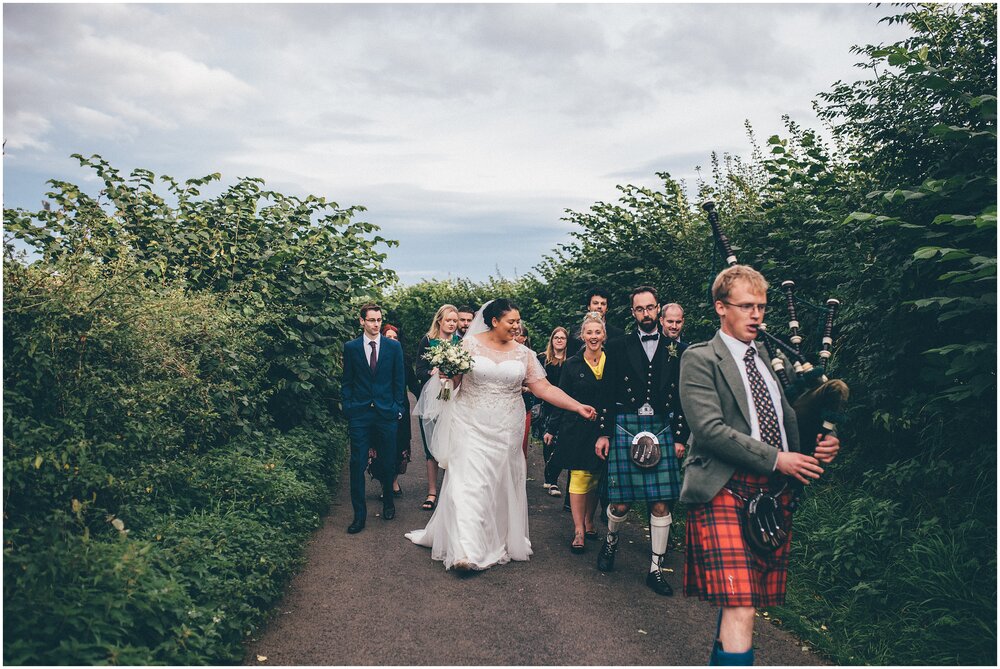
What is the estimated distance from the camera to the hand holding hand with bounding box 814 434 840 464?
3.77m

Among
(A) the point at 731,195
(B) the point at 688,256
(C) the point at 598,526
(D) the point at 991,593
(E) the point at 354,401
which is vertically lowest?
(C) the point at 598,526

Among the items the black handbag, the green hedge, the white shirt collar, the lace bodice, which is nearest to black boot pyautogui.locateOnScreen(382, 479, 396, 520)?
the green hedge

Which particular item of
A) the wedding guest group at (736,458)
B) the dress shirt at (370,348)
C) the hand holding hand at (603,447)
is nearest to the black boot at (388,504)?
the dress shirt at (370,348)

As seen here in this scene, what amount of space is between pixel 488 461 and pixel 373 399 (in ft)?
5.99

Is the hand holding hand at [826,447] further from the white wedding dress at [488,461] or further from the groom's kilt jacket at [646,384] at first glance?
the white wedding dress at [488,461]

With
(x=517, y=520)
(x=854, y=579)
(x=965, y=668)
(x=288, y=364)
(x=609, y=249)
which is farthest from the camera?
(x=609, y=249)

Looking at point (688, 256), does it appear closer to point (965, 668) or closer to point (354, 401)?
point (354, 401)

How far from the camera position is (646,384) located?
6.21m

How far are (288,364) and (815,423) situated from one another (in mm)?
7112

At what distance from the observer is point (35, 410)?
4500 millimetres

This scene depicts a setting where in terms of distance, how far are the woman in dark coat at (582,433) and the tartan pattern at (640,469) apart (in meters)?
0.60

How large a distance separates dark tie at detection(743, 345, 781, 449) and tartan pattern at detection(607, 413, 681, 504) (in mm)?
2273

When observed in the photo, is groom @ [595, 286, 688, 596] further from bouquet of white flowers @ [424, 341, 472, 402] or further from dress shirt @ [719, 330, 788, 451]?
dress shirt @ [719, 330, 788, 451]

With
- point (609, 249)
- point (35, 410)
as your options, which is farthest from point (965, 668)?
point (609, 249)
